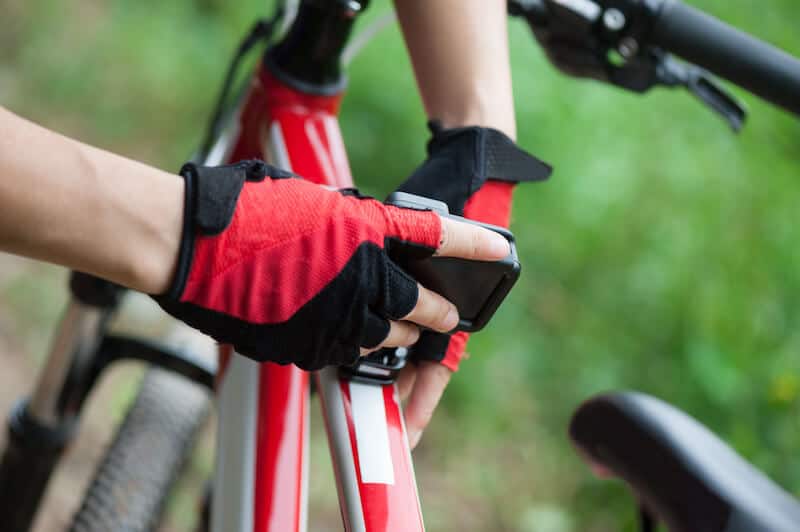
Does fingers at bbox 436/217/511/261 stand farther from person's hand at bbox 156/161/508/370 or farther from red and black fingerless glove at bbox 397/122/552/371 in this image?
red and black fingerless glove at bbox 397/122/552/371

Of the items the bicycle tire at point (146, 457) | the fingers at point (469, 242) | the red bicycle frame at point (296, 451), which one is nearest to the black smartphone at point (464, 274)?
the fingers at point (469, 242)

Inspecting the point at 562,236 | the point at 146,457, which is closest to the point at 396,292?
the point at 146,457

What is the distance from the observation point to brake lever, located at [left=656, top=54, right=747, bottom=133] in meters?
0.98

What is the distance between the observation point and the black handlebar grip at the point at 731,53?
2.79 feet

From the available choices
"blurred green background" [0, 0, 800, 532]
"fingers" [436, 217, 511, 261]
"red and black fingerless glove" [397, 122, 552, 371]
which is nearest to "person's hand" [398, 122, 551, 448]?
"red and black fingerless glove" [397, 122, 552, 371]

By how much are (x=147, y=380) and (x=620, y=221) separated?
1724 millimetres

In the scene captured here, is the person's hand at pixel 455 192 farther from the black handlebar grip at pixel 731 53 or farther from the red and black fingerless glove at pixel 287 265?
the black handlebar grip at pixel 731 53

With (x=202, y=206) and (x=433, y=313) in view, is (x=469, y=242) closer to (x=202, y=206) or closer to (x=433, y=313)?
(x=433, y=313)

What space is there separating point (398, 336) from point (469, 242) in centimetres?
10

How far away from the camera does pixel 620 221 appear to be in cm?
256

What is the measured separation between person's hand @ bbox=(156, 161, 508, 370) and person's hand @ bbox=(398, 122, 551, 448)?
13 centimetres

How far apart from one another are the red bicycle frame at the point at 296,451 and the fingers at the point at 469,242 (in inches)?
6.6

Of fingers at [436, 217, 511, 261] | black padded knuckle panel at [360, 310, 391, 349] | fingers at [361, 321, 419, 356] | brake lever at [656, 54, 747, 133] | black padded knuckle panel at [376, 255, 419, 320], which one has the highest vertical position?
brake lever at [656, 54, 747, 133]

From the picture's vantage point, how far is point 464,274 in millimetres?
649
